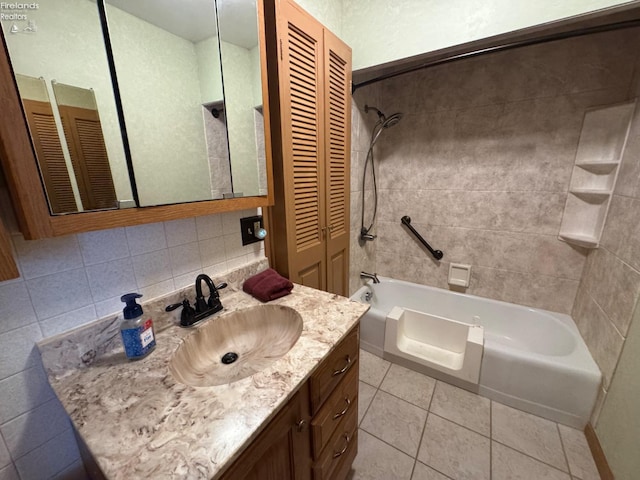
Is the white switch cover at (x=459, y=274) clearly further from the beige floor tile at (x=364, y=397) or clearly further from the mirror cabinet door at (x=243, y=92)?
the mirror cabinet door at (x=243, y=92)

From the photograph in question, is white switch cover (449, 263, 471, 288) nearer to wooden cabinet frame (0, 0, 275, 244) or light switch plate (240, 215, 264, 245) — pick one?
light switch plate (240, 215, 264, 245)

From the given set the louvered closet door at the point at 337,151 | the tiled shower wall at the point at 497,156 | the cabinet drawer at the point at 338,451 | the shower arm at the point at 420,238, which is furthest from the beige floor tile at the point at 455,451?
the shower arm at the point at 420,238

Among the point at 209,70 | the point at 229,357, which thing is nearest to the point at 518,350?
the point at 229,357

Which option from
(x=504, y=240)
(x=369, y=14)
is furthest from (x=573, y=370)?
(x=369, y=14)

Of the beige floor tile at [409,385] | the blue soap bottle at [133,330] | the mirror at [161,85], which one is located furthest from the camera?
the beige floor tile at [409,385]

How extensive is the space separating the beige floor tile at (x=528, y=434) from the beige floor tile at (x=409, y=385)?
0.34m

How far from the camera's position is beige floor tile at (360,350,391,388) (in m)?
1.68

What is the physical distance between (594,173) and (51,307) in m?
2.59

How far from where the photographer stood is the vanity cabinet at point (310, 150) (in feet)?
3.47

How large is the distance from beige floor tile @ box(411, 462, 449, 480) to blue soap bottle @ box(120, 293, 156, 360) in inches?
50.4

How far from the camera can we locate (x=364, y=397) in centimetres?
155

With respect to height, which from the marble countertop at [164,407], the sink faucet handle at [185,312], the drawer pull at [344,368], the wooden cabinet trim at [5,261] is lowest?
the drawer pull at [344,368]

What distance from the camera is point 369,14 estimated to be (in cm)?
144

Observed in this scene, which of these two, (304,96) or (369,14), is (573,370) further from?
(369,14)
